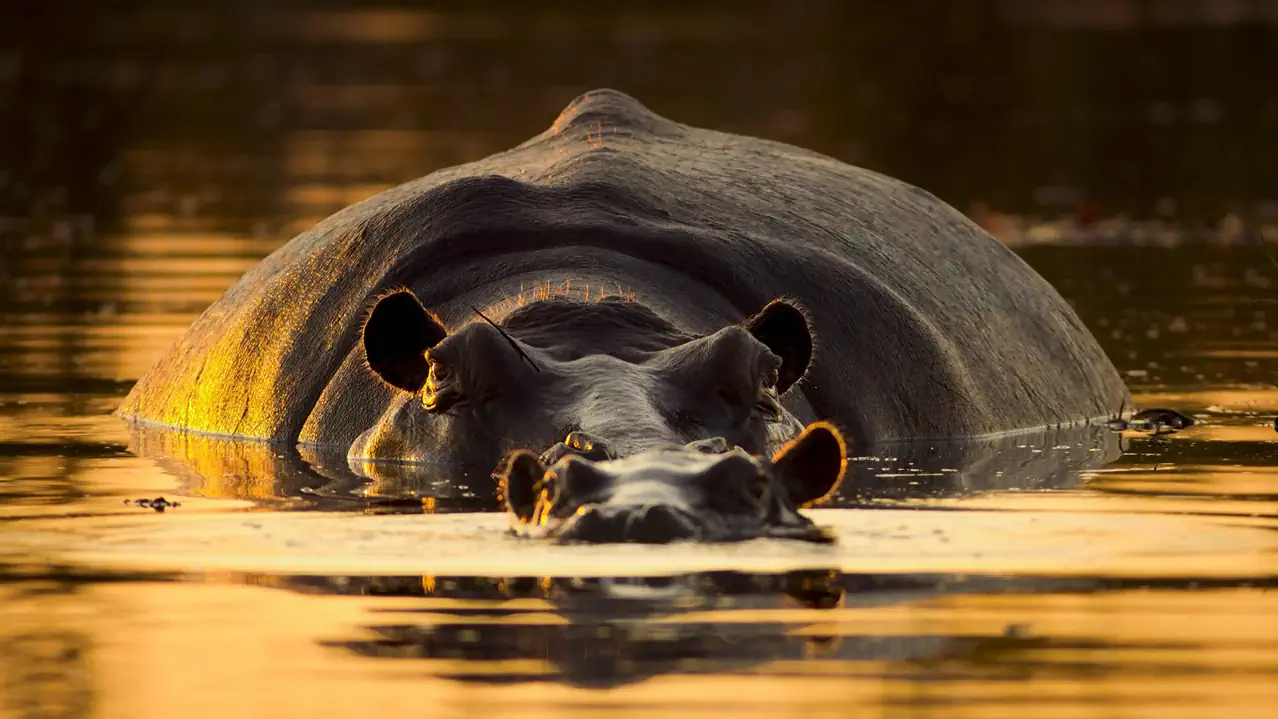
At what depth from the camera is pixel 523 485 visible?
7.86 meters

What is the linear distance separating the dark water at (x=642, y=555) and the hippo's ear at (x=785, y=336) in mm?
446

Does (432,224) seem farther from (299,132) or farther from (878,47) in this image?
(878,47)

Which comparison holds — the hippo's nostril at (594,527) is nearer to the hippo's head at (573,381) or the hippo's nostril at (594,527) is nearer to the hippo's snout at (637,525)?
the hippo's snout at (637,525)

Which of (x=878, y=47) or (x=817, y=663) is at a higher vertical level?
(x=878, y=47)

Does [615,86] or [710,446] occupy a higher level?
[615,86]

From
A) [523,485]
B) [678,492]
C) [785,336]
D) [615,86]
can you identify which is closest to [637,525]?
[678,492]

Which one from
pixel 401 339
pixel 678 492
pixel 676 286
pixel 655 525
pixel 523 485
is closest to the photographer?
pixel 655 525

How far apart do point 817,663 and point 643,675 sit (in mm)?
392

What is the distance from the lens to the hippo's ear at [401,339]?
9219 millimetres

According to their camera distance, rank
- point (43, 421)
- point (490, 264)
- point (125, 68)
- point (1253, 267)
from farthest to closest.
Result: 1. point (125, 68)
2. point (1253, 267)
3. point (43, 421)
4. point (490, 264)

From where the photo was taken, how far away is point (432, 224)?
10961mm

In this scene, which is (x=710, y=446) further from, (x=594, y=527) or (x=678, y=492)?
(x=594, y=527)

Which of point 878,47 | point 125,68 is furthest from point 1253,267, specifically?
point 878,47

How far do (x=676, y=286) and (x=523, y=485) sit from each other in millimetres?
2901
